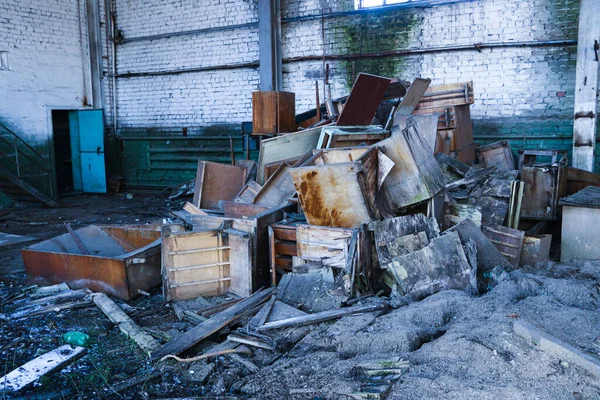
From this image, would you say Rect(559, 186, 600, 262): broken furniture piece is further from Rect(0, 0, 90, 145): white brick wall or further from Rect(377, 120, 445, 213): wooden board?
Rect(0, 0, 90, 145): white brick wall

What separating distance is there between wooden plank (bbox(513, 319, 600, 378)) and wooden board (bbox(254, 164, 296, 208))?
320 cm

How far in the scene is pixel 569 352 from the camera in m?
2.91

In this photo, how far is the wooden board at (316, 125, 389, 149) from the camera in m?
5.92

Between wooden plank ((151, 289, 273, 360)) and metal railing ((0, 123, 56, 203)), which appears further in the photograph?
metal railing ((0, 123, 56, 203))

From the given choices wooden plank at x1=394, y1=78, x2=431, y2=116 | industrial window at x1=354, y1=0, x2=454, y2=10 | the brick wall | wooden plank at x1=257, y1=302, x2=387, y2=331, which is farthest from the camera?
industrial window at x1=354, y1=0, x2=454, y2=10

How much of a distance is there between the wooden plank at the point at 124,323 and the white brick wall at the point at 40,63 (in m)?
7.31

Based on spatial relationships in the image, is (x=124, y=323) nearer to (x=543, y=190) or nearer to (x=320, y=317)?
(x=320, y=317)

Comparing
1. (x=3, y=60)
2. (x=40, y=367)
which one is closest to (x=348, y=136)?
(x=40, y=367)

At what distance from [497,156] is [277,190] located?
139 inches

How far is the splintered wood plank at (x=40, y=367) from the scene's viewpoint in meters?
3.60

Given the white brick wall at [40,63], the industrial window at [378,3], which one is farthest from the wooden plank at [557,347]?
the white brick wall at [40,63]

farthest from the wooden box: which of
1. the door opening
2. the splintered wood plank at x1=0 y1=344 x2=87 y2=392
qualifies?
the door opening

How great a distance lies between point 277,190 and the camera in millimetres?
6055

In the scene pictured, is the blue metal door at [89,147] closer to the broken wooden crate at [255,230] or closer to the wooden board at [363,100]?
the wooden board at [363,100]
